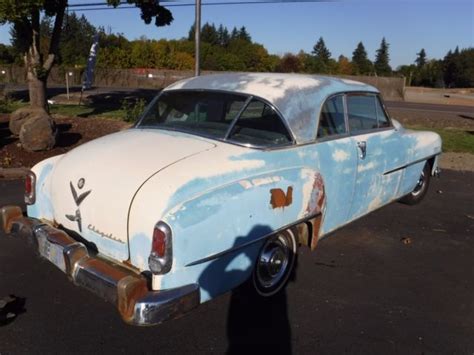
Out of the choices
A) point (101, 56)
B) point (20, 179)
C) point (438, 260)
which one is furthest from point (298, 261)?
point (101, 56)

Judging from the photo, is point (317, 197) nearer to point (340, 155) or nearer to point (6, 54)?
point (340, 155)

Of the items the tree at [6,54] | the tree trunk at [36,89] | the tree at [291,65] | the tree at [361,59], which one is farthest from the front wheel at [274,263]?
the tree at [361,59]

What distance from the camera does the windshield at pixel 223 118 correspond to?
3.65m

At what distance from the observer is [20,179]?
696 cm

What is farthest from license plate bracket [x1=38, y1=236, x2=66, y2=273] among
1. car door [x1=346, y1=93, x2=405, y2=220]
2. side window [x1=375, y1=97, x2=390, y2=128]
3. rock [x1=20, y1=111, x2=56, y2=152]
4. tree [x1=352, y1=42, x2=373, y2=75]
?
tree [x1=352, y1=42, x2=373, y2=75]

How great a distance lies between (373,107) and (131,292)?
3.31m

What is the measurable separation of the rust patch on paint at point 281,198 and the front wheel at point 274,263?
0.28 m

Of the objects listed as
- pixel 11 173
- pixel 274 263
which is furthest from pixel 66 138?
pixel 274 263

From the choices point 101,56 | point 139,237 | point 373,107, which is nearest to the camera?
point 139,237

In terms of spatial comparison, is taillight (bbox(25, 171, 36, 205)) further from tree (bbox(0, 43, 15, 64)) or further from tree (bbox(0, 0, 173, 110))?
tree (bbox(0, 43, 15, 64))

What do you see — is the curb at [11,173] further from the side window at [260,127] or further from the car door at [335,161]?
the car door at [335,161]

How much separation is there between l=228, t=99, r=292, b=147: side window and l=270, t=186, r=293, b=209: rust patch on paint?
1.54 ft

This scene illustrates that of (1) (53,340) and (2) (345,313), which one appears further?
(2) (345,313)

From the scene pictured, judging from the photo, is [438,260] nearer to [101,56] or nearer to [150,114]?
[150,114]
